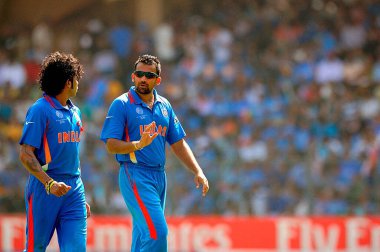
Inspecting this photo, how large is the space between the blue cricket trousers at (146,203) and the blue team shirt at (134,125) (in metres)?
0.10

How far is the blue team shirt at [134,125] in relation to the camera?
7.98 m

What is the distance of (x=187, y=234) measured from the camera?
14.8 meters

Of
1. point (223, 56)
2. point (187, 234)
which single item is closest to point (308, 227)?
point (187, 234)

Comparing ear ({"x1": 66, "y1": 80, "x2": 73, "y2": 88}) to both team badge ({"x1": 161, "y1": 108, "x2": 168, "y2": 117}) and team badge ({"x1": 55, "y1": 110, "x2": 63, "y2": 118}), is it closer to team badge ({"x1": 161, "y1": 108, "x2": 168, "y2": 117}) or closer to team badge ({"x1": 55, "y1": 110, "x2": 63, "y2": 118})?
team badge ({"x1": 55, "y1": 110, "x2": 63, "y2": 118})

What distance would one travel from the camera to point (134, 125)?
8109 millimetres

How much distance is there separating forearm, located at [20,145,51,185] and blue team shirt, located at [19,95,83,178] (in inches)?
2.8

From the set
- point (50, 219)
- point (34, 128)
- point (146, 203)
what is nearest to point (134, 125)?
point (146, 203)

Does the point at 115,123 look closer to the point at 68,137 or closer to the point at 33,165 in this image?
the point at 68,137

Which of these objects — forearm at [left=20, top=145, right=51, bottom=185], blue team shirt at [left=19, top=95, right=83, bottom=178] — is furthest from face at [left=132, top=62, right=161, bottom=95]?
forearm at [left=20, top=145, right=51, bottom=185]

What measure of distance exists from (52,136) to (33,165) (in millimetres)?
390

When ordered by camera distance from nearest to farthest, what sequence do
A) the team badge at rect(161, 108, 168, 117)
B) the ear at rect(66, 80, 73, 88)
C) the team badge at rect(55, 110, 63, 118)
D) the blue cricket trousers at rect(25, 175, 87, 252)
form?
the blue cricket trousers at rect(25, 175, 87, 252)
the team badge at rect(55, 110, 63, 118)
the ear at rect(66, 80, 73, 88)
the team badge at rect(161, 108, 168, 117)

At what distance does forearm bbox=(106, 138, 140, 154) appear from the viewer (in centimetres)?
766

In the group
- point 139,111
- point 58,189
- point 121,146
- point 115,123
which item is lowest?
point 58,189

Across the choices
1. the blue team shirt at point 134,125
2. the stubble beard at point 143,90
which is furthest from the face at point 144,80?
the blue team shirt at point 134,125
